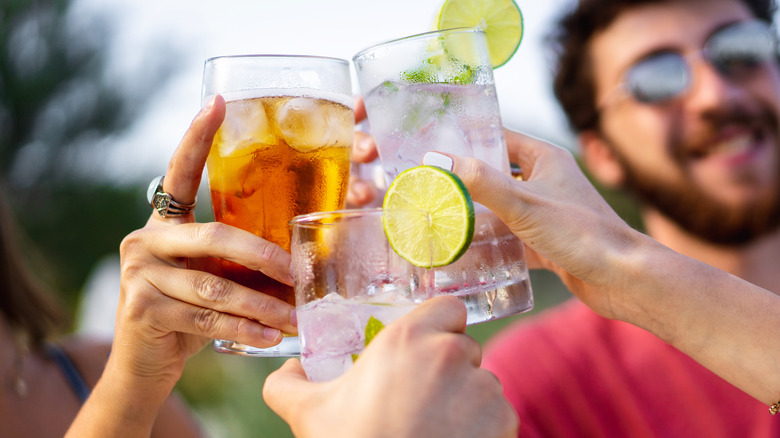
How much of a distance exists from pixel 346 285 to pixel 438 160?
1.33 feet

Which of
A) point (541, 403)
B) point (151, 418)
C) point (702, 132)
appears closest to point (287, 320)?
point (151, 418)

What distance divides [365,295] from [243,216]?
0.52m

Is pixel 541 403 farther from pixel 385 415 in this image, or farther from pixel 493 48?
pixel 385 415

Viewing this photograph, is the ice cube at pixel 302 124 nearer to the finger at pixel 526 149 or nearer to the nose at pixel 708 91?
the finger at pixel 526 149

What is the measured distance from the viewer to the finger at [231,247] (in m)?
1.59

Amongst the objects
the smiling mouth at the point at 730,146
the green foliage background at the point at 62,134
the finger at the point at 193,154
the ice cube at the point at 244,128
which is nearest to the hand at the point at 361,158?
the ice cube at the point at 244,128

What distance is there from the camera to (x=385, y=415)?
114 centimetres

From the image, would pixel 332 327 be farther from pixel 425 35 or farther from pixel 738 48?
pixel 738 48

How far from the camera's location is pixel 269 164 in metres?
1.76

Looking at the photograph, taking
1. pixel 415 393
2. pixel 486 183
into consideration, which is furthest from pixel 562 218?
pixel 415 393

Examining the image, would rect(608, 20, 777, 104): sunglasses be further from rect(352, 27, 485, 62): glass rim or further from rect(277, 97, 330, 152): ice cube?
rect(277, 97, 330, 152): ice cube

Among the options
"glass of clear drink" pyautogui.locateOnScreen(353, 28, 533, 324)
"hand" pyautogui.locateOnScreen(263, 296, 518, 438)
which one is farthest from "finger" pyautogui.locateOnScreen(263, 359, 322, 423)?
"glass of clear drink" pyautogui.locateOnScreen(353, 28, 533, 324)

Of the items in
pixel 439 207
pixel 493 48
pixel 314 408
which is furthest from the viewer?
pixel 493 48

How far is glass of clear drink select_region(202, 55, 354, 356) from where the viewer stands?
176cm
